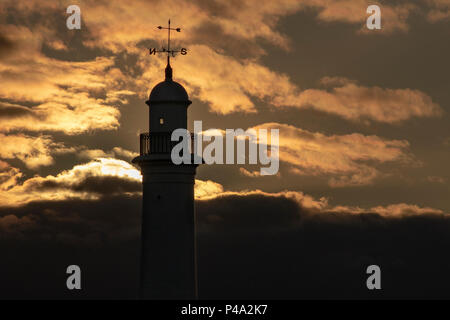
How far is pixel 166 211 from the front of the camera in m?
60.3

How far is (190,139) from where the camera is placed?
200ft

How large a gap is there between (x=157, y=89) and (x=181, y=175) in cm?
502

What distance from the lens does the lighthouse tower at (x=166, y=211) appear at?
197ft

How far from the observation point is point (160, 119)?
60344 mm

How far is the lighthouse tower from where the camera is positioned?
6019cm
